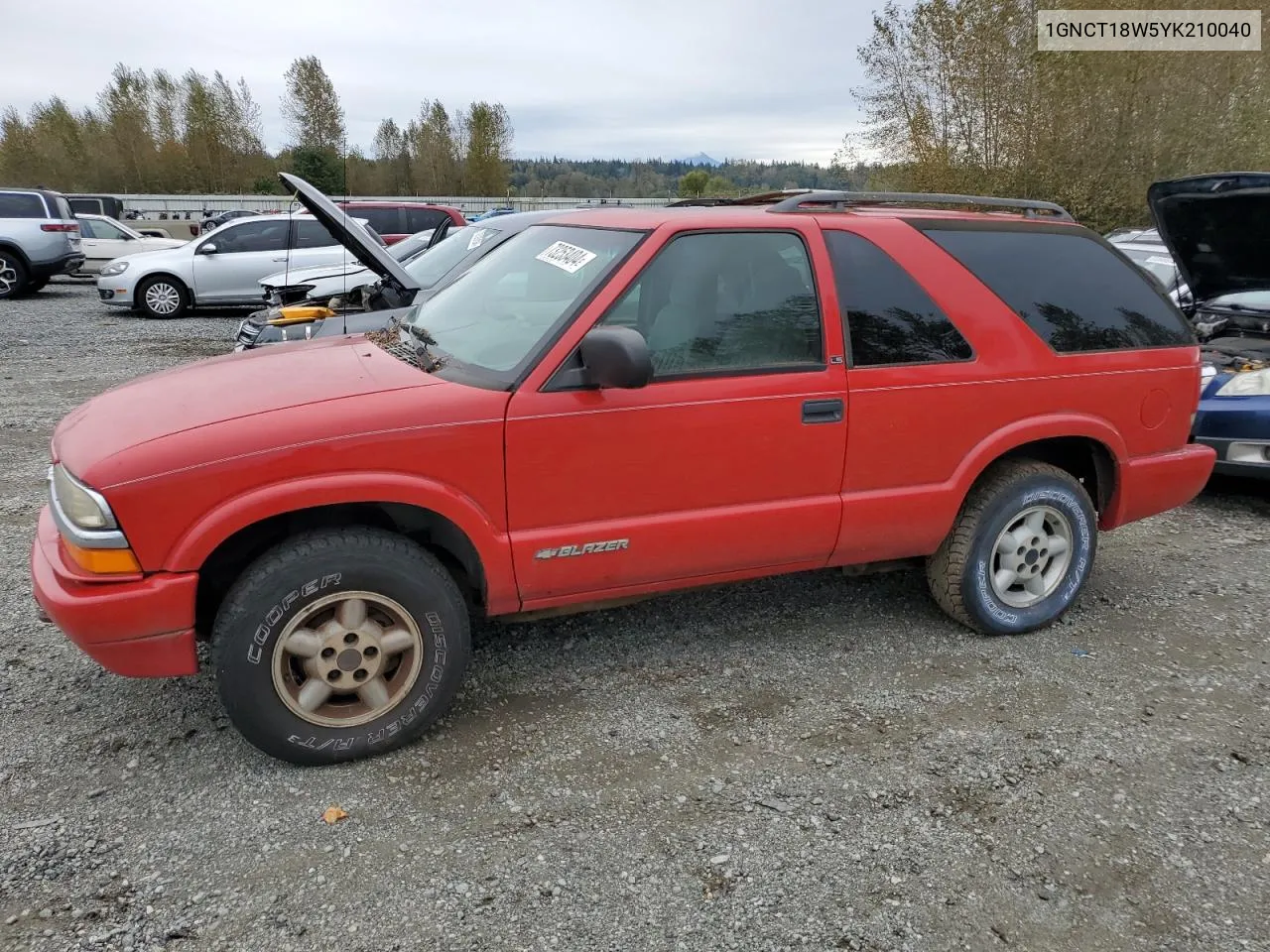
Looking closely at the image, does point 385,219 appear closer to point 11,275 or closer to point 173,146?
point 11,275

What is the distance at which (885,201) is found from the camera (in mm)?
3738

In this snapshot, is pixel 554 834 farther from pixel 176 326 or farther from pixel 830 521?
pixel 176 326

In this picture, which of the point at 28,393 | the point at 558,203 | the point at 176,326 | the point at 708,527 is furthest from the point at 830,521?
the point at 558,203

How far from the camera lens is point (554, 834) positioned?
2562 mm

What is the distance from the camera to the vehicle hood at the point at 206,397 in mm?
2580

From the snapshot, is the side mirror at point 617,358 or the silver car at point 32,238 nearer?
the side mirror at point 617,358

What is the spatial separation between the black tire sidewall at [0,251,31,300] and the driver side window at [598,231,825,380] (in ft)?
54.5

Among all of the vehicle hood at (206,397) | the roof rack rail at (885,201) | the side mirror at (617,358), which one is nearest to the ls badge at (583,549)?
the side mirror at (617,358)

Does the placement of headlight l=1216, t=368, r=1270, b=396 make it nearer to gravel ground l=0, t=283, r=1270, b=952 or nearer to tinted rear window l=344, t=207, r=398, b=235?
gravel ground l=0, t=283, r=1270, b=952

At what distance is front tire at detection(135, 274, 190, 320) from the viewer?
13633 millimetres

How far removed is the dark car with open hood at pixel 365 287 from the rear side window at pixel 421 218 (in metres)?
6.67

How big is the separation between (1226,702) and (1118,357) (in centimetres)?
145

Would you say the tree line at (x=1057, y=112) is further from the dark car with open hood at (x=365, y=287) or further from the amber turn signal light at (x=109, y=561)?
the amber turn signal light at (x=109, y=561)

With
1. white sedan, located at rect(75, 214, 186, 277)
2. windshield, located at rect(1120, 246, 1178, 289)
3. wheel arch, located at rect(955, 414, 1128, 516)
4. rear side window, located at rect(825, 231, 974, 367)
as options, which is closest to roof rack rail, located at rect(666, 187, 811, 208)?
rear side window, located at rect(825, 231, 974, 367)
